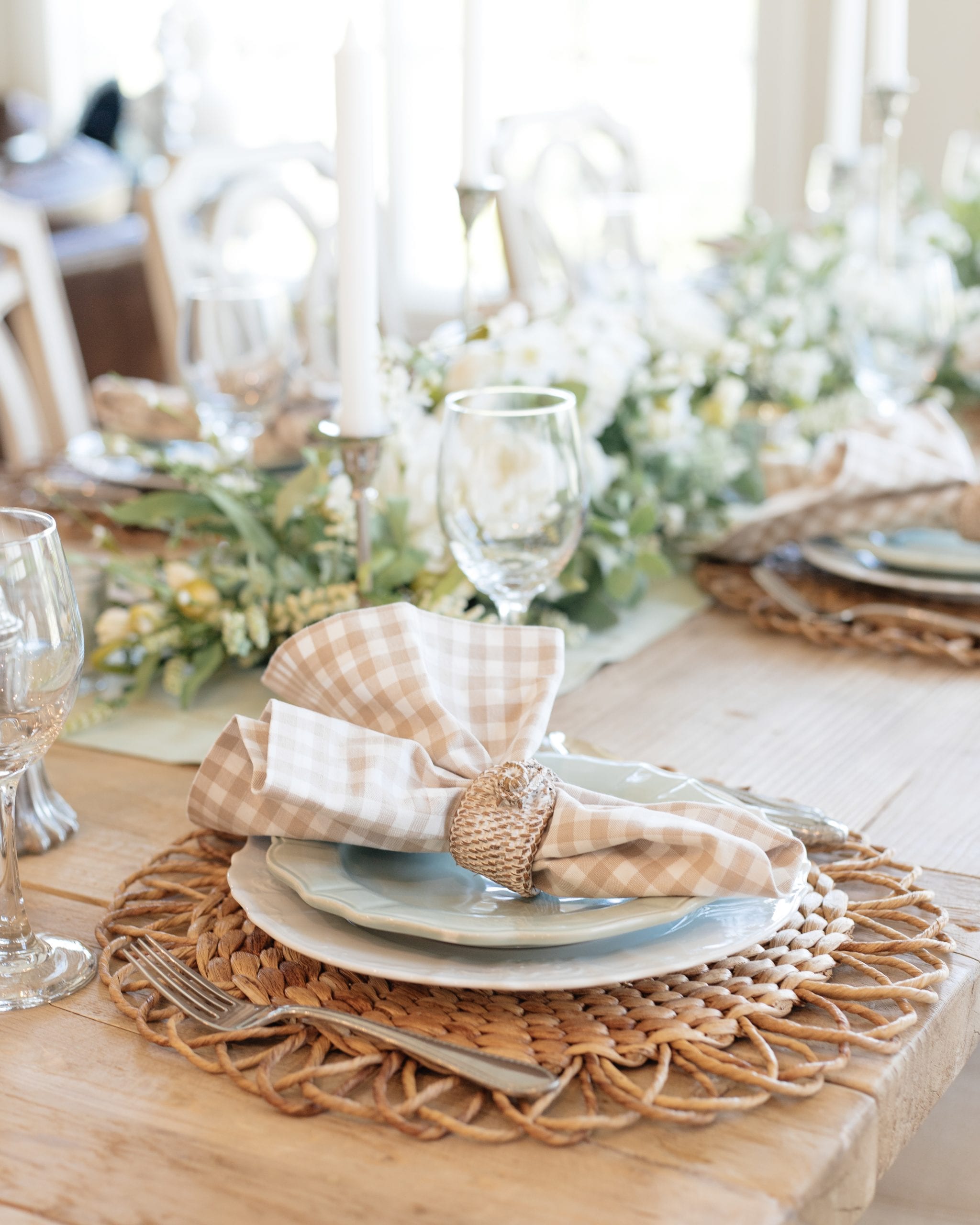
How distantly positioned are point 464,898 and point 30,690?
0.21m

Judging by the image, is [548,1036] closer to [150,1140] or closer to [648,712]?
[150,1140]

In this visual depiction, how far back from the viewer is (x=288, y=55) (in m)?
5.32

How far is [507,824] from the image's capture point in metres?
0.61

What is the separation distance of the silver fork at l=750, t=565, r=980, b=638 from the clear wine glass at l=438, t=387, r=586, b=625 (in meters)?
0.31

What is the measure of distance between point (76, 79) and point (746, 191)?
3.37 m

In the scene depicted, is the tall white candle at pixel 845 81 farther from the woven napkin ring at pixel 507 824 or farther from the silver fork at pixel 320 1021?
the silver fork at pixel 320 1021

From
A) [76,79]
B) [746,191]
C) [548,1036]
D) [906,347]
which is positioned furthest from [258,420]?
[76,79]

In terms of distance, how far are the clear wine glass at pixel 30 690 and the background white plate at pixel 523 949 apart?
0.09 meters

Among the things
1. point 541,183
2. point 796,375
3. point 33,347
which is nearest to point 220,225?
point 33,347

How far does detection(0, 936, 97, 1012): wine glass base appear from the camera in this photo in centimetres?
61

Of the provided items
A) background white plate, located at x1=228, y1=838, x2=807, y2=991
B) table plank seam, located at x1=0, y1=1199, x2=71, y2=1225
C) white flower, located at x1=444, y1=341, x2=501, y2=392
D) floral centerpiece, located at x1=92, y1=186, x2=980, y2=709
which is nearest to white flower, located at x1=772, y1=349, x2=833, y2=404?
floral centerpiece, located at x1=92, y1=186, x2=980, y2=709

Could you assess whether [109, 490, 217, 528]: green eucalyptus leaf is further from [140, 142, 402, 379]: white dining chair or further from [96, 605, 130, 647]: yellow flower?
[140, 142, 402, 379]: white dining chair

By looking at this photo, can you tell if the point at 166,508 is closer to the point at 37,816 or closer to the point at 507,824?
the point at 37,816

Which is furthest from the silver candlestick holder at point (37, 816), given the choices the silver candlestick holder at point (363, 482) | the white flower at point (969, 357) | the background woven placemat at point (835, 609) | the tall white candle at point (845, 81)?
the tall white candle at point (845, 81)
